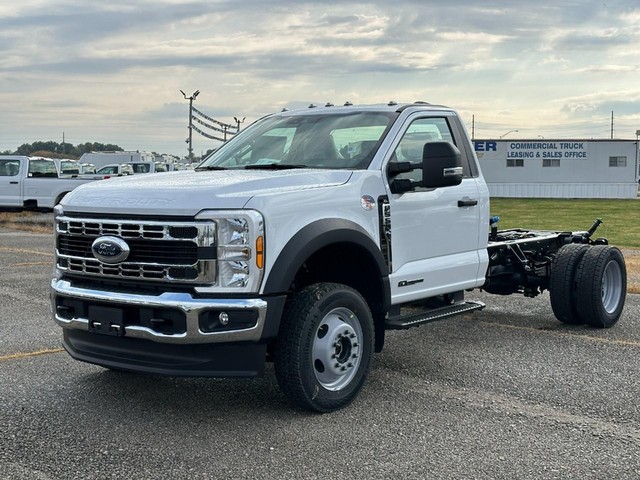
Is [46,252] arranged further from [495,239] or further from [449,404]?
[449,404]

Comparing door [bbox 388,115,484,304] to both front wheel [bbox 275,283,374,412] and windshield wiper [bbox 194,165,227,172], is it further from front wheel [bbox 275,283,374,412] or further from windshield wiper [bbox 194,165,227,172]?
windshield wiper [bbox 194,165,227,172]

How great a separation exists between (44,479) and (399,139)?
3559 mm

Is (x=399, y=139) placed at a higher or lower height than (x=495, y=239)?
higher

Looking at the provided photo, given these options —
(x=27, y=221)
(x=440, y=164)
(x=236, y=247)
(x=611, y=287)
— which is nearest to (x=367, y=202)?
(x=440, y=164)

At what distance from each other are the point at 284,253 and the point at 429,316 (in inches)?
69.0

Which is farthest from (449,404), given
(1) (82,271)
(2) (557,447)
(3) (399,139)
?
(1) (82,271)

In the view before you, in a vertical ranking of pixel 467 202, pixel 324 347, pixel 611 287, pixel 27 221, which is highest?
pixel 467 202

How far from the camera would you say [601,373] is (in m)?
6.44

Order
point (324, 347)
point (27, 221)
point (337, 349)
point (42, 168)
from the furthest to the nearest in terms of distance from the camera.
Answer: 1. point (42, 168)
2. point (27, 221)
3. point (337, 349)
4. point (324, 347)

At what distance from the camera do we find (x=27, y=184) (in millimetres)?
25438

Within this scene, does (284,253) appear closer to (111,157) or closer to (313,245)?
(313,245)

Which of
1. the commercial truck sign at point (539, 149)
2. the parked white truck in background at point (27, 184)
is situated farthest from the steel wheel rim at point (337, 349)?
the commercial truck sign at point (539, 149)

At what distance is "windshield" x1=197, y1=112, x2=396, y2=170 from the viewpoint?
615 cm

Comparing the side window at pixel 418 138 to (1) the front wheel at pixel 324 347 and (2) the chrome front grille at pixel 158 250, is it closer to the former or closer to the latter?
(1) the front wheel at pixel 324 347
